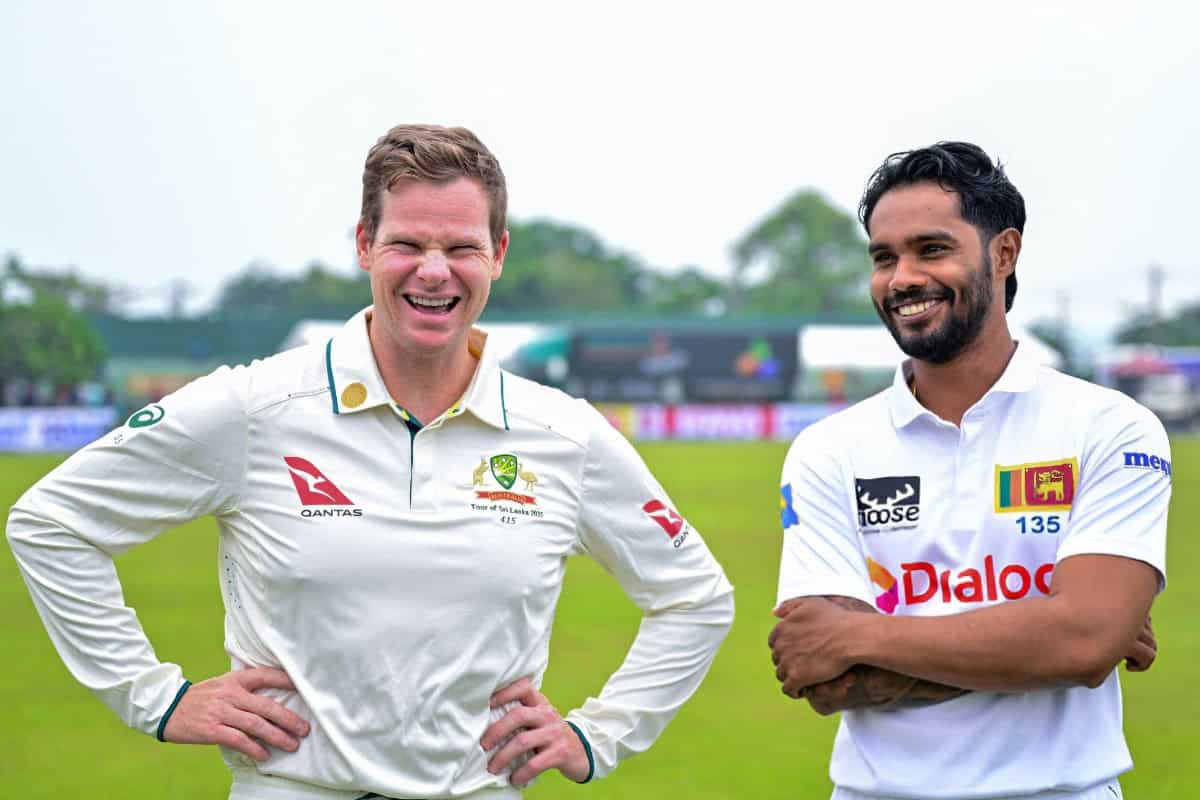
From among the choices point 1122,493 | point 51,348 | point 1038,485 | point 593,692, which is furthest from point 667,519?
point 51,348

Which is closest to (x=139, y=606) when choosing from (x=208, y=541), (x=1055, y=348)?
(x=208, y=541)

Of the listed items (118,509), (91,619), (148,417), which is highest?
(148,417)

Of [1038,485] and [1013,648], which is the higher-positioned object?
[1038,485]

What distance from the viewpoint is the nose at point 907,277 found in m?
Answer: 3.21

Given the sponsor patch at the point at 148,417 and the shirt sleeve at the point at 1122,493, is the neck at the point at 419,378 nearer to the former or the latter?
the sponsor patch at the point at 148,417

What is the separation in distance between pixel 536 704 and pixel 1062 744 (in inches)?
43.6

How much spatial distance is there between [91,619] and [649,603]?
51.1 inches

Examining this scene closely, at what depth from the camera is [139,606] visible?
1205 cm

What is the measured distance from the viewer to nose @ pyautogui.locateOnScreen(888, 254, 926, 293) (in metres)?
3.21

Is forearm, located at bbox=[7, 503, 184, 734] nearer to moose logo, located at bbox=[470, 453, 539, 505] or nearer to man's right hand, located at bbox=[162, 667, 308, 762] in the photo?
man's right hand, located at bbox=[162, 667, 308, 762]

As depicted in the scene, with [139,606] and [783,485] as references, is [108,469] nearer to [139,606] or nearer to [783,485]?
[783,485]

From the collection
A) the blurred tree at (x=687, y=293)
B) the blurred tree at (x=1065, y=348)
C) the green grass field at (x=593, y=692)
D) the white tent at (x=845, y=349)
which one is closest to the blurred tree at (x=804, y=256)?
the blurred tree at (x=687, y=293)

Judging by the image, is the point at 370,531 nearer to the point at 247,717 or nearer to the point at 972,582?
the point at 247,717

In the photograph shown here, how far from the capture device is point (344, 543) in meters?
3.06
